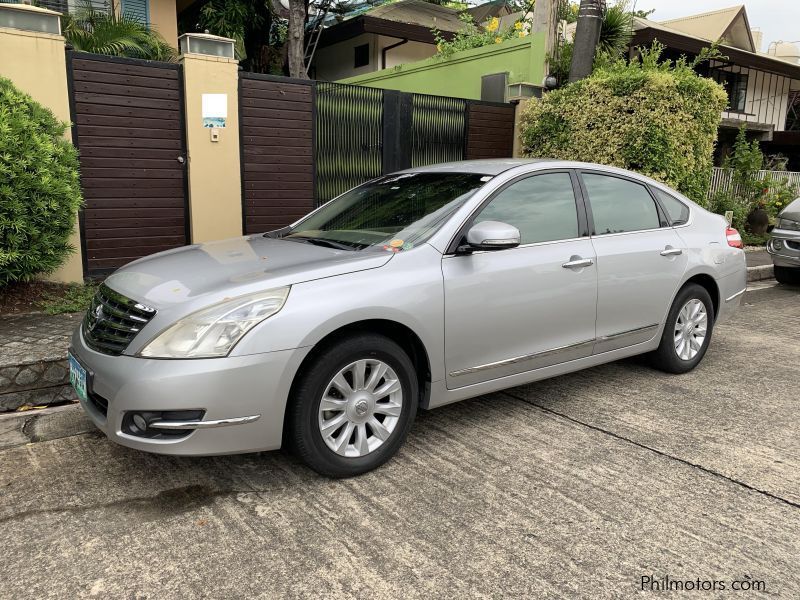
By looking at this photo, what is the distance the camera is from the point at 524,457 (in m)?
3.47

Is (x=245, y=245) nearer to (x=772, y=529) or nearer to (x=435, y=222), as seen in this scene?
(x=435, y=222)

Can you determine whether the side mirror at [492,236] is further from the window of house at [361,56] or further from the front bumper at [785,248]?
the window of house at [361,56]

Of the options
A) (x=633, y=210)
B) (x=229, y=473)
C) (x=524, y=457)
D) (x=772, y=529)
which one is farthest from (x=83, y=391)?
(x=633, y=210)

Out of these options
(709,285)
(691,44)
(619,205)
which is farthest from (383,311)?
(691,44)

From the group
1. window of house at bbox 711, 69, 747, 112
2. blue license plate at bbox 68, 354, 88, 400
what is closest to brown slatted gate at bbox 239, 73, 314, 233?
blue license plate at bbox 68, 354, 88, 400

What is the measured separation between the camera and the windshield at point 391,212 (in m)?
3.58

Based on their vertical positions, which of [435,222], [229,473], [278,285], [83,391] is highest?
[435,222]

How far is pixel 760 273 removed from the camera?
9906 mm

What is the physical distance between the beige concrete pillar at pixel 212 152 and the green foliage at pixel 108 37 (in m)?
2.74

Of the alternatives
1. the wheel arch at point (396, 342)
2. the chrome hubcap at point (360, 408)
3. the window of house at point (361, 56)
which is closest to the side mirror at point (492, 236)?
the wheel arch at point (396, 342)

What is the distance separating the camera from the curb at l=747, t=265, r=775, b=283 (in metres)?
9.74

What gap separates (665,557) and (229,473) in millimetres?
2043

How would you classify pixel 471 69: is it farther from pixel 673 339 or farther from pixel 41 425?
pixel 41 425

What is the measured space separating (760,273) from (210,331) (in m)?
9.53
